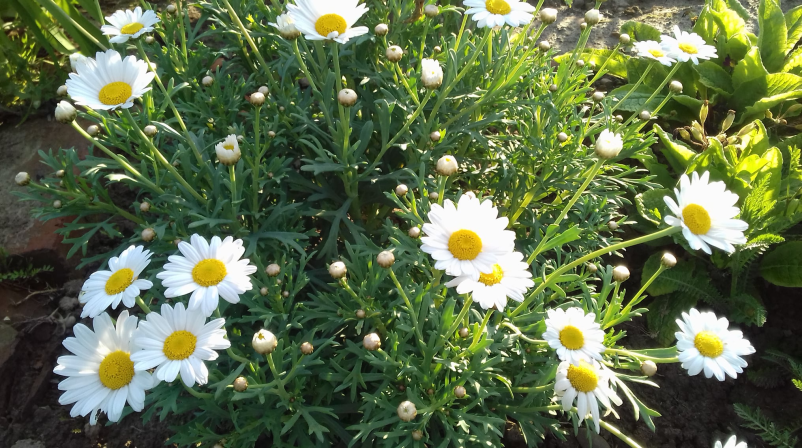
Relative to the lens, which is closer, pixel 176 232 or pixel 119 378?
pixel 119 378

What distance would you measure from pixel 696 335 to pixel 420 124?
4.39 ft

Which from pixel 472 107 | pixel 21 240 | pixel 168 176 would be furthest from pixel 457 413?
pixel 21 240

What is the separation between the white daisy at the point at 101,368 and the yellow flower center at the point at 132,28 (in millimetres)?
1152

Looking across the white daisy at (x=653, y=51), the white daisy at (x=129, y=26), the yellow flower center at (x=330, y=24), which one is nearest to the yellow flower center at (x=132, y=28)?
the white daisy at (x=129, y=26)

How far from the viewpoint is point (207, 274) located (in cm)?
154

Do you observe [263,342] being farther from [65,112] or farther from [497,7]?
[497,7]

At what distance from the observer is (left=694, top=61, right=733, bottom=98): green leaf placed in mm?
3689

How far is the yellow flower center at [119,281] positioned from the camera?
1575mm

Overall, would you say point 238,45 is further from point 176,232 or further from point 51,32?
point 51,32

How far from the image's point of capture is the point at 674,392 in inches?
110

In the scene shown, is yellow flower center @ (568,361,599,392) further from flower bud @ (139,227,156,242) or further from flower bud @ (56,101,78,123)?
flower bud @ (56,101,78,123)

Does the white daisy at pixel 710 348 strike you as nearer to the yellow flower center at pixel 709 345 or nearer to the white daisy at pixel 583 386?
the yellow flower center at pixel 709 345

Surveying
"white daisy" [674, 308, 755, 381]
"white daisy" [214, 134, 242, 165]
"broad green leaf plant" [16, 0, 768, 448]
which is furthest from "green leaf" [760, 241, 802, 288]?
"white daisy" [214, 134, 242, 165]

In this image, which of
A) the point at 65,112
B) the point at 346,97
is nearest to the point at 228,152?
the point at 346,97
